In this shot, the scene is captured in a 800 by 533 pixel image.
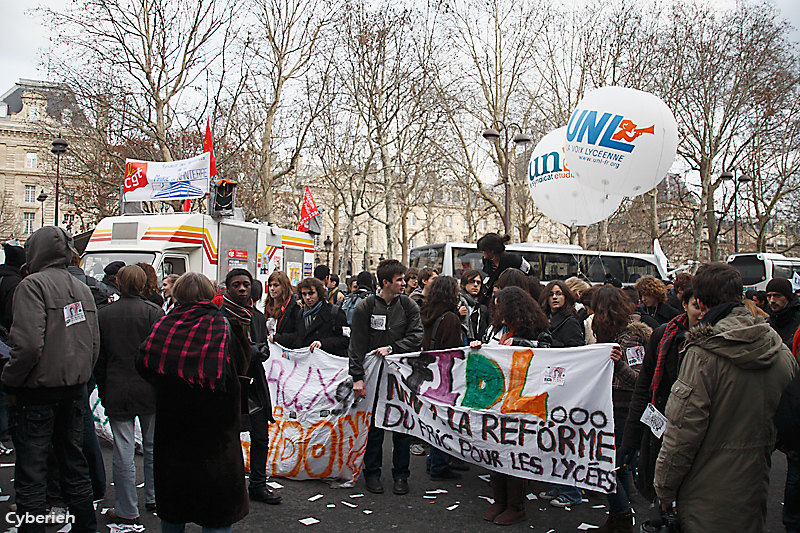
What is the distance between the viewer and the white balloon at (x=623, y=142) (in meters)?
10.3

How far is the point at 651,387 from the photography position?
3439 millimetres

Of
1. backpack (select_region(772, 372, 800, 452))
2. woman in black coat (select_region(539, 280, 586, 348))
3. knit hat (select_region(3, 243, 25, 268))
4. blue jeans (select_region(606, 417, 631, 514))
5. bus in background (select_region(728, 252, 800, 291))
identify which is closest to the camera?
backpack (select_region(772, 372, 800, 452))

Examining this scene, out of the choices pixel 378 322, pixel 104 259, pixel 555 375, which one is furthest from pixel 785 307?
pixel 104 259

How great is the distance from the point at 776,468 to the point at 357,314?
4.70 metres

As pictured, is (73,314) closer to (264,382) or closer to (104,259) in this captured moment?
(264,382)

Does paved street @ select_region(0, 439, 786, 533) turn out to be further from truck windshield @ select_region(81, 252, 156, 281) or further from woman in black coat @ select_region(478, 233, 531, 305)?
truck windshield @ select_region(81, 252, 156, 281)

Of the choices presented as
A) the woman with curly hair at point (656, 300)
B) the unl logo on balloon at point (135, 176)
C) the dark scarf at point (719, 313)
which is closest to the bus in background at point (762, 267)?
the woman with curly hair at point (656, 300)

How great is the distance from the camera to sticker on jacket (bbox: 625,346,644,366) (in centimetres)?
441

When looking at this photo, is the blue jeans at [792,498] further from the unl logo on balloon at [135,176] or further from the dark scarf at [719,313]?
the unl logo on balloon at [135,176]

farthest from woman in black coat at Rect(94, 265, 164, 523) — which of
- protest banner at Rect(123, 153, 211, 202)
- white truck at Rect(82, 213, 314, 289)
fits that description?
protest banner at Rect(123, 153, 211, 202)

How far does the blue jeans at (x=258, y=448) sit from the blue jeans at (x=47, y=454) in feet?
4.21

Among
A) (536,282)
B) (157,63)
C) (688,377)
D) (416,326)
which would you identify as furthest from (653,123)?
(157,63)

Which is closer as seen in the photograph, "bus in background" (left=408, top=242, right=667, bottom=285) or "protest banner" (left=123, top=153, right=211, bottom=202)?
"protest banner" (left=123, top=153, right=211, bottom=202)

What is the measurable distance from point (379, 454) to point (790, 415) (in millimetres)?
3407
